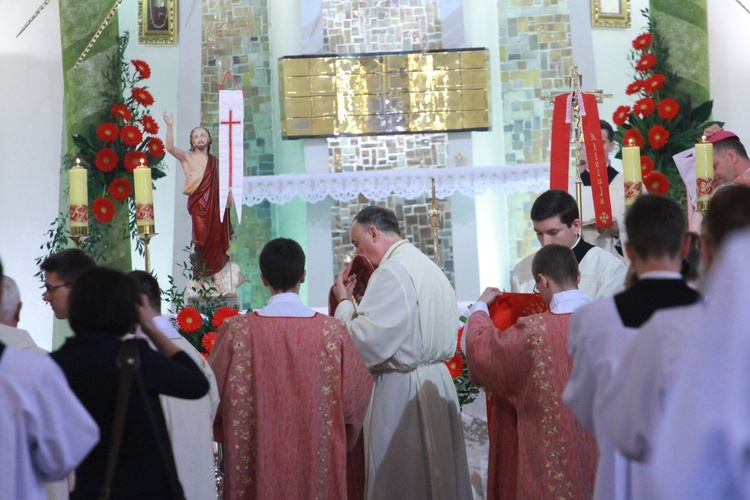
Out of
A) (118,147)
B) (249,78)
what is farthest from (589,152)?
(249,78)

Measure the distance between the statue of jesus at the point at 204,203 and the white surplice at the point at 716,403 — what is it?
20.6 ft

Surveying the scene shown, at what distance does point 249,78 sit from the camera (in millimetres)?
11055

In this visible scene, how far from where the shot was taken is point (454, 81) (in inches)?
433

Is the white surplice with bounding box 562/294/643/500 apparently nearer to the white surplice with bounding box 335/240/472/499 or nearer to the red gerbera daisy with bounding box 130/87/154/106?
the white surplice with bounding box 335/240/472/499

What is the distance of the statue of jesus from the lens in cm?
835

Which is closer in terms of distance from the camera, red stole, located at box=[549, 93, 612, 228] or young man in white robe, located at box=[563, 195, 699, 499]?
young man in white robe, located at box=[563, 195, 699, 499]

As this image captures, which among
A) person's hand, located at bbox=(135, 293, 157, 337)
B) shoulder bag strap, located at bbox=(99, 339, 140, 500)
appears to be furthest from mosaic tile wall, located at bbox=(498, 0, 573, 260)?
shoulder bag strap, located at bbox=(99, 339, 140, 500)

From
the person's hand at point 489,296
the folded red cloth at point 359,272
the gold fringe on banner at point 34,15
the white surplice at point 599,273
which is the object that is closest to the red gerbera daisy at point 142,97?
the gold fringe on banner at point 34,15

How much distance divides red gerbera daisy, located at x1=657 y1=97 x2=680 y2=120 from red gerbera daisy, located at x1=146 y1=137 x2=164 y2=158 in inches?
152

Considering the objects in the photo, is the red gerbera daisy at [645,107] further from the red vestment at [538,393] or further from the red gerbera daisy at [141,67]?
the red vestment at [538,393]

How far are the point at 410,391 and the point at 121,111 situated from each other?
474cm

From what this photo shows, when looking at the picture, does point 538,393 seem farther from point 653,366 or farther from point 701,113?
point 701,113

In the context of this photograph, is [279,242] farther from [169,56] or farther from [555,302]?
[169,56]

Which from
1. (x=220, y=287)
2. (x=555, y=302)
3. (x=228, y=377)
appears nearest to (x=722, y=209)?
(x=555, y=302)
